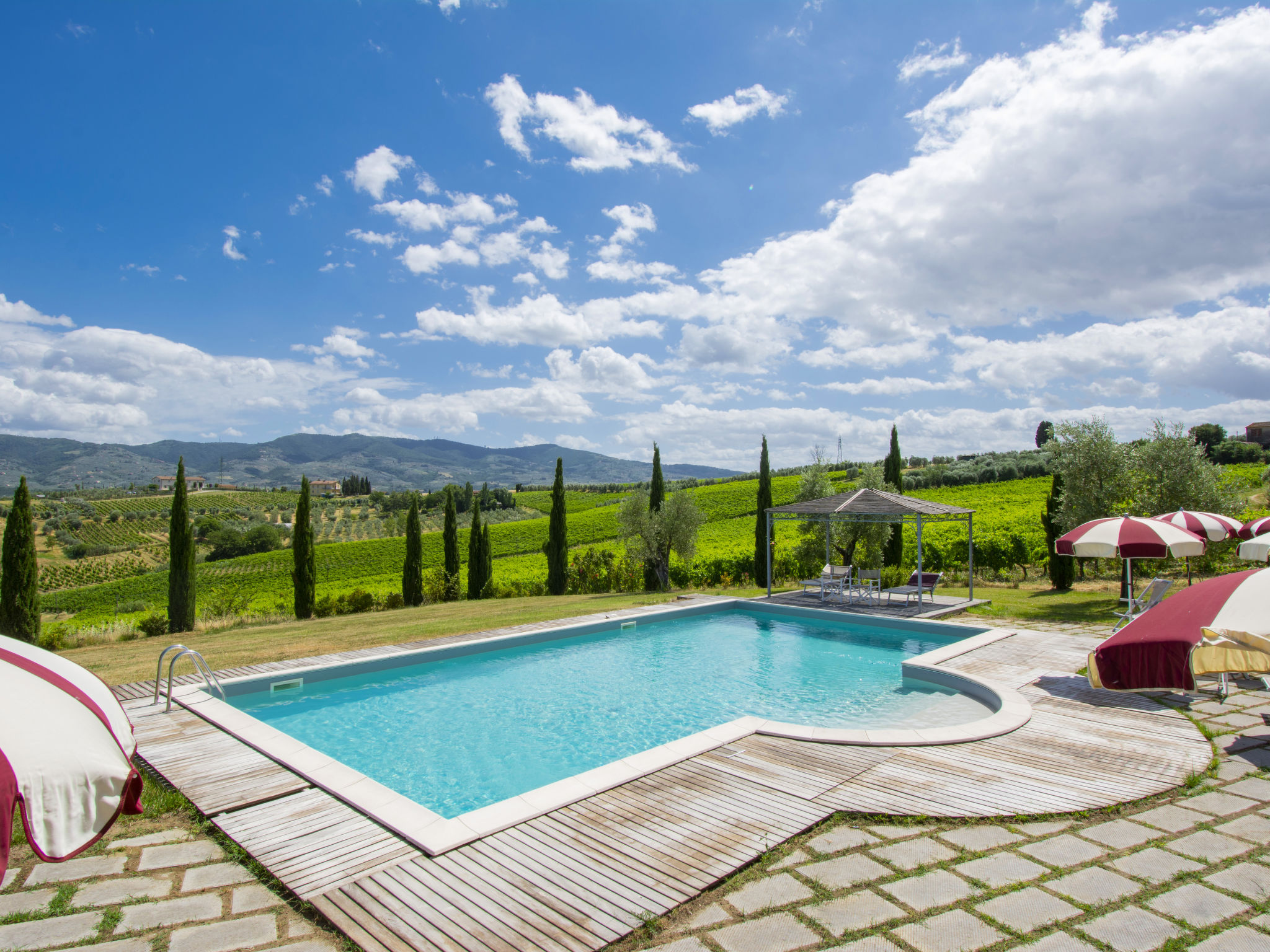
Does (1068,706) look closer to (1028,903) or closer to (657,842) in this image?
(1028,903)

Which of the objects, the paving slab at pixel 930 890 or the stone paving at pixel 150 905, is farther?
the paving slab at pixel 930 890

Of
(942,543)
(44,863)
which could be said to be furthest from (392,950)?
(942,543)

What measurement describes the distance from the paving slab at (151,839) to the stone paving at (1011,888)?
297cm

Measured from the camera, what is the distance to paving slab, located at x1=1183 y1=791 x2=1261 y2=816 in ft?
12.7

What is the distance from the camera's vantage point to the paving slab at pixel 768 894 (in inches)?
118

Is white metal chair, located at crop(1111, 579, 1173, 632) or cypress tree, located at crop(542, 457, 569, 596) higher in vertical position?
white metal chair, located at crop(1111, 579, 1173, 632)

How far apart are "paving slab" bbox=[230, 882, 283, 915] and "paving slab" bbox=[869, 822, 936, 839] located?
3.17 meters

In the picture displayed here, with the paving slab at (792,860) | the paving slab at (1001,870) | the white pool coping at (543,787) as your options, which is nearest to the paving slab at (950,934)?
the paving slab at (1001,870)

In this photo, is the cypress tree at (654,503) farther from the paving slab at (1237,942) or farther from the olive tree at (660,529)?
the paving slab at (1237,942)

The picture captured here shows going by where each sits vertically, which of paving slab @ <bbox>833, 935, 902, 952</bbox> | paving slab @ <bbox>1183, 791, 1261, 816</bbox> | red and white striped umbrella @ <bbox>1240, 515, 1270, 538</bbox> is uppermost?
red and white striped umbrella @ <bbox>1240, 515, 1270, 538</bbox>

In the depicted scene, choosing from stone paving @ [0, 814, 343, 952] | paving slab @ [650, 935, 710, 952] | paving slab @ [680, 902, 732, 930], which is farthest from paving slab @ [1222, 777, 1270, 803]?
stone paving @ [0, 814, 343, 952]

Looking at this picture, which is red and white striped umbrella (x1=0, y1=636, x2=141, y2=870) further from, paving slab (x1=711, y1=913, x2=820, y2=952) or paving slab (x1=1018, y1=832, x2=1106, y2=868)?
paving slab (x1=1018, y1=832, x2=1106, y2=868)

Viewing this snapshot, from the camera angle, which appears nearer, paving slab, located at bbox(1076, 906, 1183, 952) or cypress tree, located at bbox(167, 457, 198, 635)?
paving slab, located at bbox(1076, 906, 1183, 952)

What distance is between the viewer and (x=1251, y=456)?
4262cm
